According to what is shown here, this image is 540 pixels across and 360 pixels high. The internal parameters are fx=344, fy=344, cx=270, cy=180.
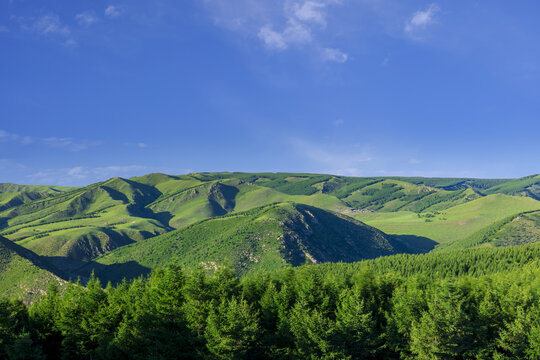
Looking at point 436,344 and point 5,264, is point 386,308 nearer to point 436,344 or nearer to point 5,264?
point 436,344

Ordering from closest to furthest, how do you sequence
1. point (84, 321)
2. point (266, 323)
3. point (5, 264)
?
point (84, 321)
point (266, 323)
point (5, 264)

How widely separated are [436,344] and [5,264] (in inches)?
7778

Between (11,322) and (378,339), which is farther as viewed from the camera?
(378,339)

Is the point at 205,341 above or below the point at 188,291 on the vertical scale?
below

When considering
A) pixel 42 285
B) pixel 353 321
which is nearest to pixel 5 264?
pixel 42 285

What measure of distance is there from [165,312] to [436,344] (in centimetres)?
4822

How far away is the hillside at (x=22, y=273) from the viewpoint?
15562 cm

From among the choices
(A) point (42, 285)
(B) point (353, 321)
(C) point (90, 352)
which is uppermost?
(B) point (353, 321)

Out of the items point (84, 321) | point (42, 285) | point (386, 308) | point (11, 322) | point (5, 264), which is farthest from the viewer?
point (5, 264)

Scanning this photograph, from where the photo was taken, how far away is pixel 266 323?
69500mm

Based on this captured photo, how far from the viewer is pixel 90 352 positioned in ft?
197

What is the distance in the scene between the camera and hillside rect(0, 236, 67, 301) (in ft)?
511

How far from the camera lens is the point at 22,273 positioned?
167750 millimetres

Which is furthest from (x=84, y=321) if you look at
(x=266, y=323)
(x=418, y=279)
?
(x=418, y=279)
